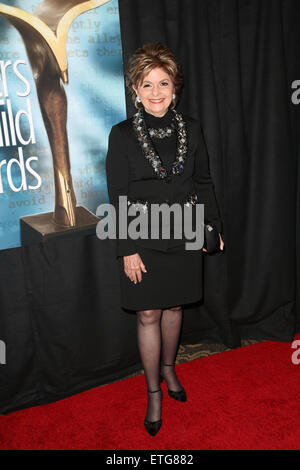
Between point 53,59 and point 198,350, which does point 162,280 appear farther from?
point 53,59

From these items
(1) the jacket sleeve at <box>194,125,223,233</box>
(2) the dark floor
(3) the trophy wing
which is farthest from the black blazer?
(2) the dark floor

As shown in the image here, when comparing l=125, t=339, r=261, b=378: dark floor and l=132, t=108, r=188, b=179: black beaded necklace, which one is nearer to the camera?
l=132, t=108, r=188, b=179: black beaded necklace

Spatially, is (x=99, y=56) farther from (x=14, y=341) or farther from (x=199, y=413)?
(x=199, y=413)

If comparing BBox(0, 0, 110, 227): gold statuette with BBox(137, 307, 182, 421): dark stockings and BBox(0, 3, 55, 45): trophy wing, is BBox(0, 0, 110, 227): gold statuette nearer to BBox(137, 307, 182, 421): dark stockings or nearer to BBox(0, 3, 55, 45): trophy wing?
BBox(0, 3, 55, 45): trophy wing

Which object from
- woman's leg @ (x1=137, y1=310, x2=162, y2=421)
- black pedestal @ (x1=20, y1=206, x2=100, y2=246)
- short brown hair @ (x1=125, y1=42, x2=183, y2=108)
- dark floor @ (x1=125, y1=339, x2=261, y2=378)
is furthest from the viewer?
dark floor @ (x1=125, y1=339, x2=261, y2=378)

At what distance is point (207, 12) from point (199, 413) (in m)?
2.16

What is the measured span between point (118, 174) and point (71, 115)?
1.62ft

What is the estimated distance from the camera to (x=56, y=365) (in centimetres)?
241

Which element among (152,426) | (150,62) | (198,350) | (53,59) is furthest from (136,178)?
(198,350)

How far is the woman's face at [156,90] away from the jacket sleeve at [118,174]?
0.18m

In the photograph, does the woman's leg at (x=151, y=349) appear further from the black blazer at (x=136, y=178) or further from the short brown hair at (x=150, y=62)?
the short brown hair at (x=150, y=62)

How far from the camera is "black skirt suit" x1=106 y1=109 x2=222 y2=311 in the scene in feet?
6.27

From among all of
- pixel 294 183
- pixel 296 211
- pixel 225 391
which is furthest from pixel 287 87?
pixel 225 391

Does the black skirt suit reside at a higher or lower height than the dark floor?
higher
